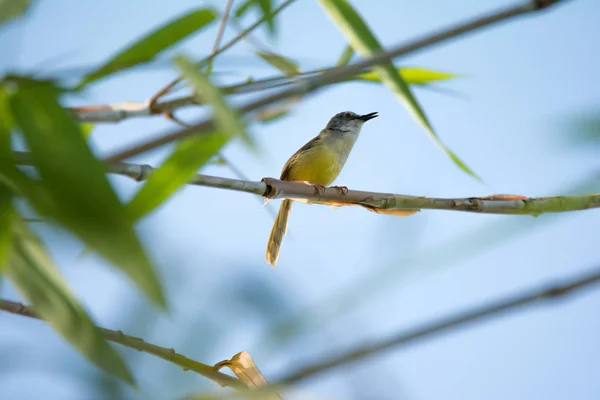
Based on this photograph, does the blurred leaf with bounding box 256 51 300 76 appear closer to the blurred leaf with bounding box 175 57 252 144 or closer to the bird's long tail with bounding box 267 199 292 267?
the blurred leaf with bounding box 175 57 252 144

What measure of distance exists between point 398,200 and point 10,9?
1102mm

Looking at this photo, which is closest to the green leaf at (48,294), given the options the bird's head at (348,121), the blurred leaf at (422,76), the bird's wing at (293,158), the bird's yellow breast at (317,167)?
the blurred leaf at (422,76)

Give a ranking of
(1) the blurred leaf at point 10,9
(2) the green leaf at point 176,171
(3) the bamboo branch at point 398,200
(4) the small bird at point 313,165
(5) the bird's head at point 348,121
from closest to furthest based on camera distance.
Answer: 1. (1) the blurred leaf at point 10,9
2. (2) the green leaf at point 176,171
3. (3) the bamboo branch at point 398,200
4. (4) the small bird at point 313,165
5. (5) the bird's head at point 348,121

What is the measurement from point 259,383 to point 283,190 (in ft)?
1.68

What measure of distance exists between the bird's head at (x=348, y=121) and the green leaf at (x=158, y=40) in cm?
351

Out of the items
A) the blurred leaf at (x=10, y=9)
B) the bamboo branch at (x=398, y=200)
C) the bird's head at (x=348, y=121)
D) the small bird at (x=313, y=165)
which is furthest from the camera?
the bird's head at (x=348, y=121)

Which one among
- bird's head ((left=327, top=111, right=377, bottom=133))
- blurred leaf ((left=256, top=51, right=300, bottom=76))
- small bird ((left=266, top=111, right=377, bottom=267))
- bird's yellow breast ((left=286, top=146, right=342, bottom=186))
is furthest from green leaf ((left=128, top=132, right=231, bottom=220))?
bird's head ((left=327, top=111, right=377, bottom=133))

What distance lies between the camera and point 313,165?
4.39 meters

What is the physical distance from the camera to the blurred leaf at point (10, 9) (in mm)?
1062

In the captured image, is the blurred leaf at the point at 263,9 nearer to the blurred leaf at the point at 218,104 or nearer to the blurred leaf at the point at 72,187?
the blurred leaf at the point at 218,104

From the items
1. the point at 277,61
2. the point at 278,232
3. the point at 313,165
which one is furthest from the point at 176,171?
the point at 313,165

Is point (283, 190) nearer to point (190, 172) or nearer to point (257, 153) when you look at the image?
point (190, 172)

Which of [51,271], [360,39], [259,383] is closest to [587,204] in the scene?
[360,39]

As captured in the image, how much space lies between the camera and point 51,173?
3.10ft
